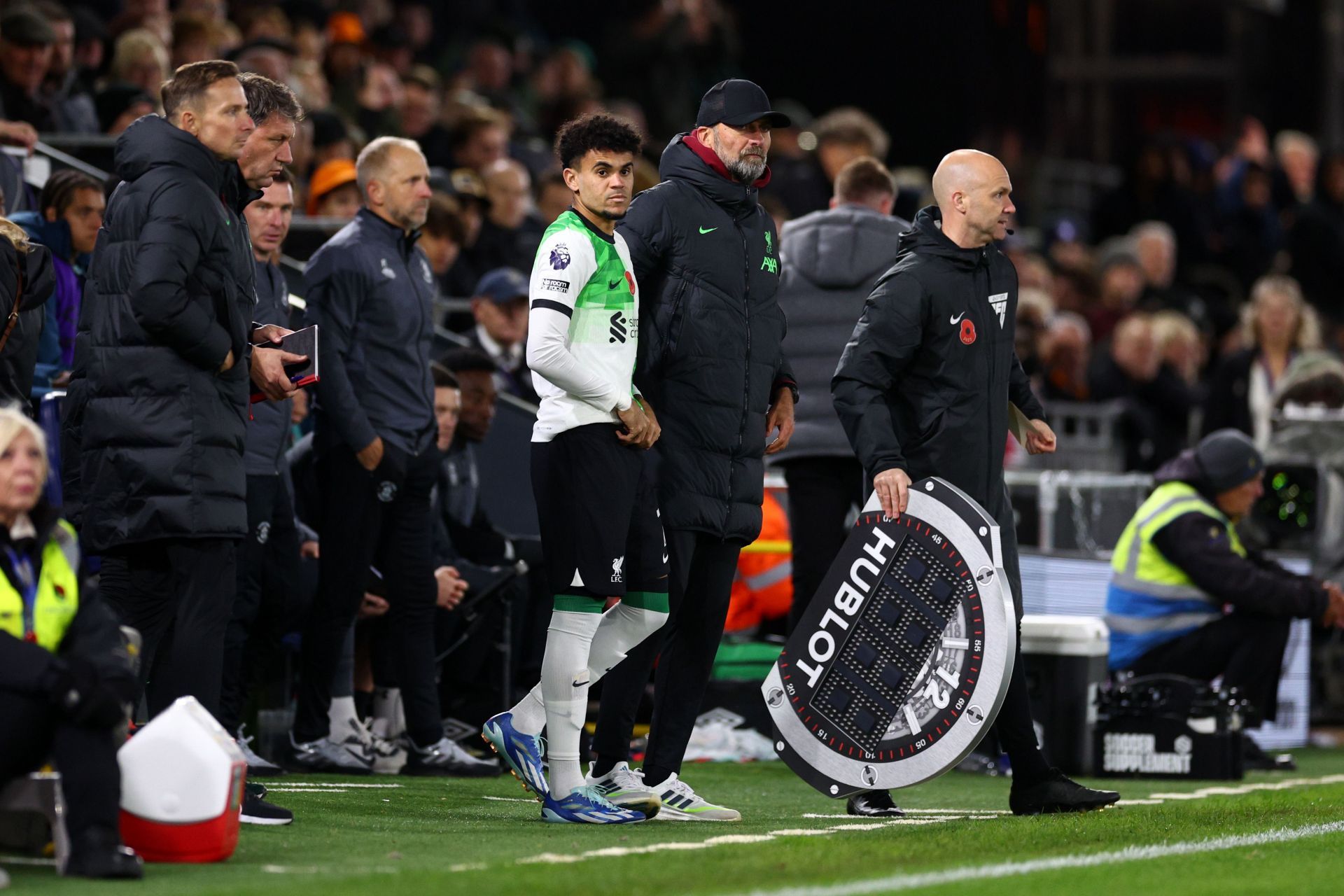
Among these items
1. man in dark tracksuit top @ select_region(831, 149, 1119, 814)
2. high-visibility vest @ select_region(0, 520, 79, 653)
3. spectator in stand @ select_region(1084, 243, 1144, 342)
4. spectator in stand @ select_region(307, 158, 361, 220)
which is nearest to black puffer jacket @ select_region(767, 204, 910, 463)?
man in dark tracksuit top @ select_region(831, 149, 1119, 814)

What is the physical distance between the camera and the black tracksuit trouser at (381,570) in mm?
8242

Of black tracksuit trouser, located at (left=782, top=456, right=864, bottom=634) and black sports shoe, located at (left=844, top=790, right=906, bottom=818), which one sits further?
black tracksuit trouser, located at (left=782, top=456, right=864, bottom=634)

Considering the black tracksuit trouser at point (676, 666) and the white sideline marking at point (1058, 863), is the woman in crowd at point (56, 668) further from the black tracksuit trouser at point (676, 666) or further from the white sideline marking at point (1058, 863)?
the black tracksuit trouser at point (676, 666)

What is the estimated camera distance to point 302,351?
684 centimetres

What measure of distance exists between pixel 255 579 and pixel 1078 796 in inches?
120

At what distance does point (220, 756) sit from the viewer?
573cm

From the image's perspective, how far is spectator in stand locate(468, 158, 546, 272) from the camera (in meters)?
12.6

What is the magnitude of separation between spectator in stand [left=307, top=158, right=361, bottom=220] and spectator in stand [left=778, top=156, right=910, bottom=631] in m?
2.33

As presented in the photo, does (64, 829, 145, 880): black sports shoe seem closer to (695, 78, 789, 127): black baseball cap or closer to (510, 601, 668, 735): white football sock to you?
(510, 601, 668, 735): white football sock

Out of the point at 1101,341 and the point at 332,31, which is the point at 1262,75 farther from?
the point at 332,31

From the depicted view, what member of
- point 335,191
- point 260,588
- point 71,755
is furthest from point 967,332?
point 335,191

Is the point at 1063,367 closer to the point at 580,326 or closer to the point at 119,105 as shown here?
the point at 119,105

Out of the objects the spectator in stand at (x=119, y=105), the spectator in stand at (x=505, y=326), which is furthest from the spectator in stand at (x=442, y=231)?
the spectator in stand at (x=119, y=105)

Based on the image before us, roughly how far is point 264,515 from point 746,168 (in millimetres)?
2290
